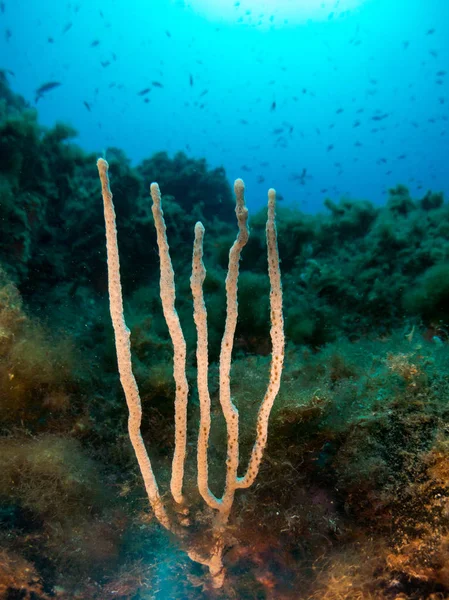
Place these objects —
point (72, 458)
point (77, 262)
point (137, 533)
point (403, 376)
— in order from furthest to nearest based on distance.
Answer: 1. point (77, 262)
2. point (72, 458)
3. point (137, 533)
4. point (403, 376)

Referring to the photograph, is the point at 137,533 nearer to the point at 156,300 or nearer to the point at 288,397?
the point at 288,397

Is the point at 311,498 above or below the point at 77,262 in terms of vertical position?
below

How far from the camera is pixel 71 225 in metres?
7.89

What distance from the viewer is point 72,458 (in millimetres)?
3324

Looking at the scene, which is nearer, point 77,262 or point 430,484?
point 430,484

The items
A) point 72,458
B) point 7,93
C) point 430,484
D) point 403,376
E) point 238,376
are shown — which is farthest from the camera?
point 7,93

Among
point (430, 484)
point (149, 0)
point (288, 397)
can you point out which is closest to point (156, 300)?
point (288, 397)

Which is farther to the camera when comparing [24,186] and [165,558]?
[24,186]

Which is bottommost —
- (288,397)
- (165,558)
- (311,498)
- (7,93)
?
(165,558)

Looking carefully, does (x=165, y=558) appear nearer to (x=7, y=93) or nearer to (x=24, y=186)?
(x=24, y=186)

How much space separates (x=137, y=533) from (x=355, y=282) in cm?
487

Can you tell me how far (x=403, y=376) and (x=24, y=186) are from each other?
7.42 meters

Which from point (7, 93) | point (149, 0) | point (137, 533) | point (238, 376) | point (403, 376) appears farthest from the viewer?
point (149, 0)

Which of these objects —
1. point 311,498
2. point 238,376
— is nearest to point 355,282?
→ point 238,376
